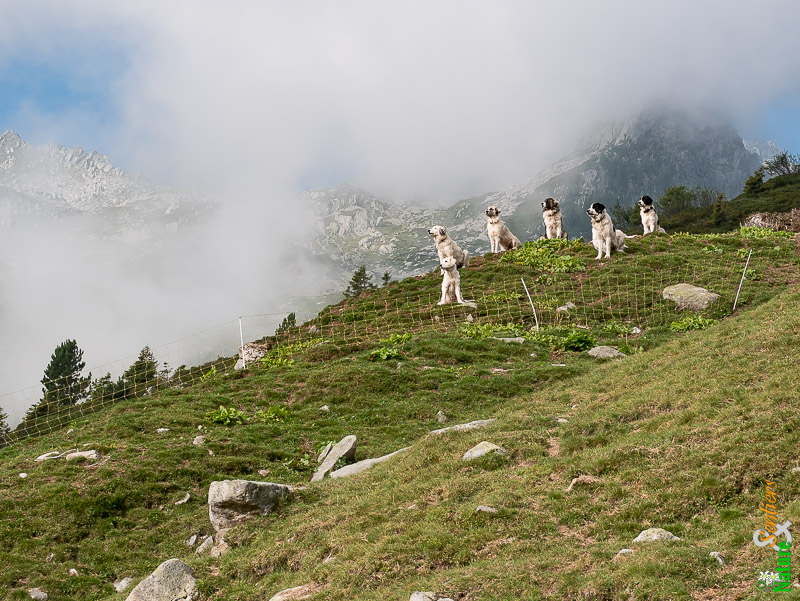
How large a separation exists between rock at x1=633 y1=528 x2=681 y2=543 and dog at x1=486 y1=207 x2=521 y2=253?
2900 cm

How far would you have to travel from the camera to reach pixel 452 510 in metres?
9.41

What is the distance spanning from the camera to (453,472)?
445 inches

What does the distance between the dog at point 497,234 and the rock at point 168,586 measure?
2876cm

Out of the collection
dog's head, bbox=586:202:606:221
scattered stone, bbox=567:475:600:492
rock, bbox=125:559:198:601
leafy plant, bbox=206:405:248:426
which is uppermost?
dog's head, bbox=586:202:606:221

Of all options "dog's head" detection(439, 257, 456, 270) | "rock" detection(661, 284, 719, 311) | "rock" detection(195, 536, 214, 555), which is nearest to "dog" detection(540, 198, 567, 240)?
"dog's head" detection(439, 257, 456, 270)

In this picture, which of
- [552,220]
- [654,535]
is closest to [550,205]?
[552,220]

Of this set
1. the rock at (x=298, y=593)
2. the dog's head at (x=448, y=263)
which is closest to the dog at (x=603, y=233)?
the dog's head at (x=448, y=263)

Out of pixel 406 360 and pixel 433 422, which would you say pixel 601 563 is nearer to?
pixel 433 422

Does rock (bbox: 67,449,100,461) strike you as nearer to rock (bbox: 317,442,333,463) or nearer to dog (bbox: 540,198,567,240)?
rock (bbox: 317,442,333,463)

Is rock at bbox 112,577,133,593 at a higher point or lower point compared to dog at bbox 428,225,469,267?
lower

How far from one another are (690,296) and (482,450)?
17323 mm

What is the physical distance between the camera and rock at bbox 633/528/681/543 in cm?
762

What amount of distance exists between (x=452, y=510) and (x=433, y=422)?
26.1 feet

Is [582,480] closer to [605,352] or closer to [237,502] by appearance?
[237,502]
